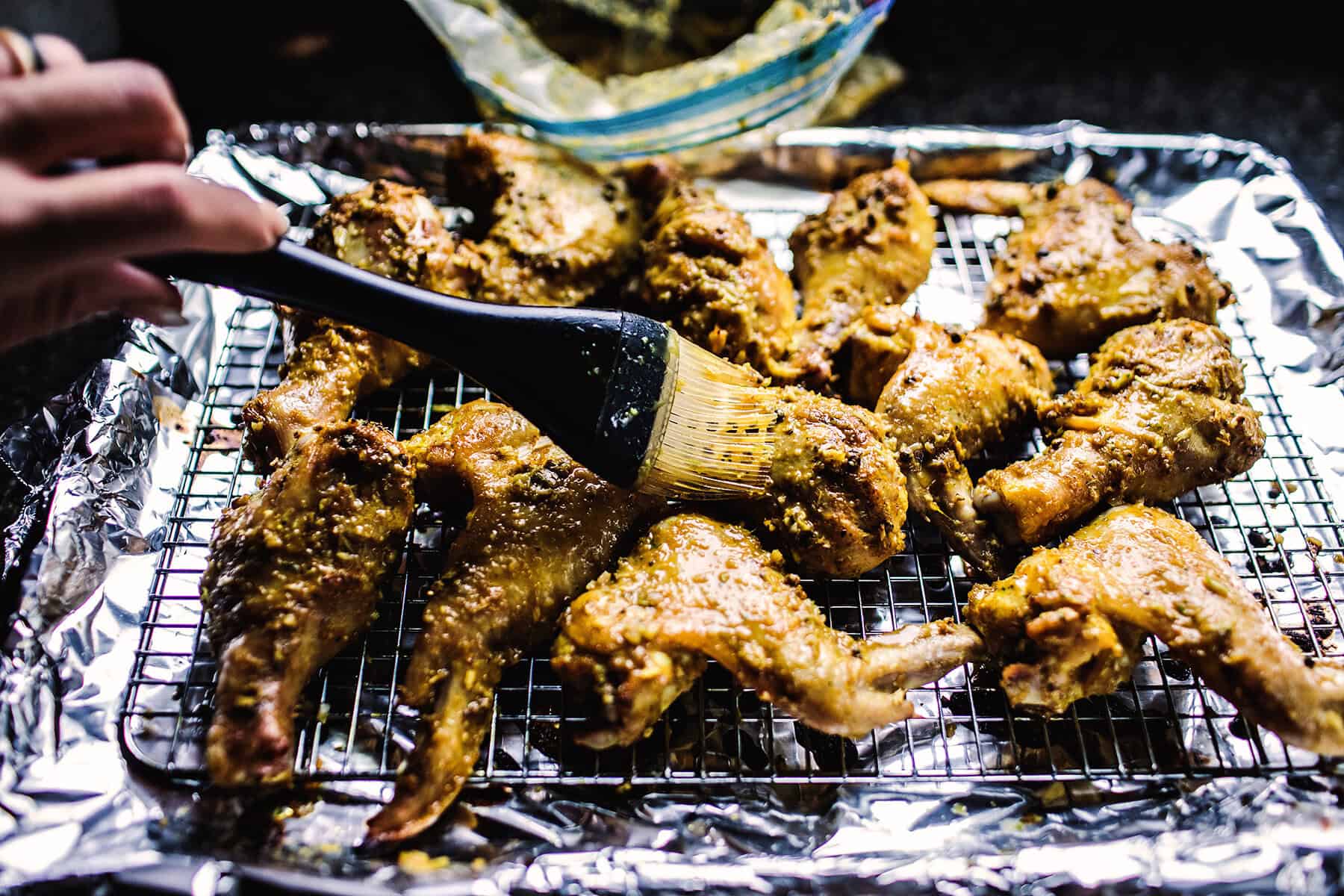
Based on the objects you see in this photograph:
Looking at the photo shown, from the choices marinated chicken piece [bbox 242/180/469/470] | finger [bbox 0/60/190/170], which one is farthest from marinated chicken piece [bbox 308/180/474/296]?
finger [bbox 0/60/190/170]

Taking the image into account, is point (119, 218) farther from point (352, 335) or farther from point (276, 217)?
point (352, 335)

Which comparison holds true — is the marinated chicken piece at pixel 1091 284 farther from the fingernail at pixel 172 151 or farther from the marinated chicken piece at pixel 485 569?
the fingernail at pixel 172 151

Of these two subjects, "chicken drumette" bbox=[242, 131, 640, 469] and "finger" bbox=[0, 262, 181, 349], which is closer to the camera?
"finger" bbox=[0, 262, 181, 349]

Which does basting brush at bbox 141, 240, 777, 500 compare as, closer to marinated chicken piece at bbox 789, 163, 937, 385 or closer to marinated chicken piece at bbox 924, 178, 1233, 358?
marinated chicken piece at bbox 789, 163, 937, 385

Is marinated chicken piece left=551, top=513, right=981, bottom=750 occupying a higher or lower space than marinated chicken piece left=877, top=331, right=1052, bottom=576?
lower

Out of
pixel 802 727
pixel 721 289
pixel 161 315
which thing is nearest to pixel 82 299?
pixel 161 315
